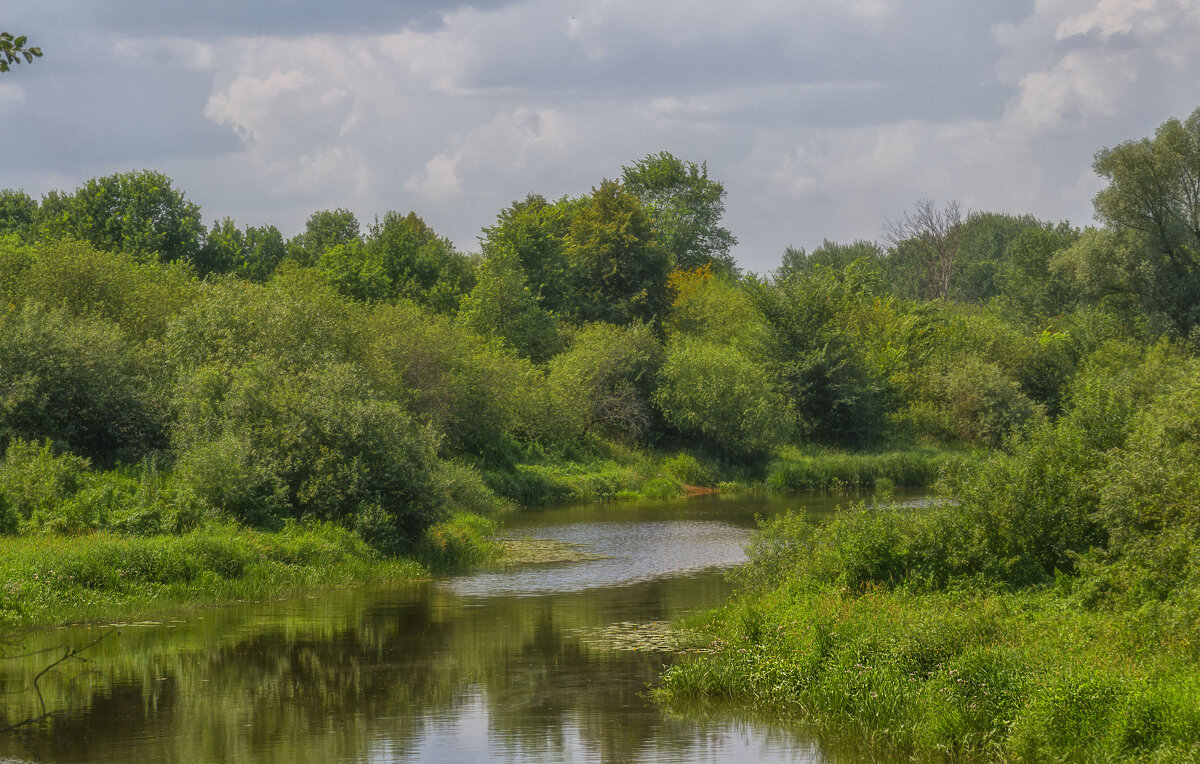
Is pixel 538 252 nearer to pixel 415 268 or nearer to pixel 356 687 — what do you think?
pixel 415 268

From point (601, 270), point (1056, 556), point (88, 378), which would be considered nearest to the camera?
point (1056, 556)

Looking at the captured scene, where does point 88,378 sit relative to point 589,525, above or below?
above

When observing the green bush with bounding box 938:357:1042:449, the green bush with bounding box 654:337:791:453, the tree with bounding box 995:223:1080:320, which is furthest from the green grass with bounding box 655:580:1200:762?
the tree with bounding box 995:223:1080:320

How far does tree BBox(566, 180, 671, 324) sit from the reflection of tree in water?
45.5 m

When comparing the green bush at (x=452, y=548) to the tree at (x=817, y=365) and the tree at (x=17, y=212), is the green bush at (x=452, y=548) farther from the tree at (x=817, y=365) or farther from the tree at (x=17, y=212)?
the tree at (x=17, y=212)

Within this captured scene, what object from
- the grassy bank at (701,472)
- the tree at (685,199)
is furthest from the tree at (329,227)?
the grassy bank at (701,472)

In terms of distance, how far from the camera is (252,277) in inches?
2484

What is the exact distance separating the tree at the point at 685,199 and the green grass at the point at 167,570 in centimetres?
6929

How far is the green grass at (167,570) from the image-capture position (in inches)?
778

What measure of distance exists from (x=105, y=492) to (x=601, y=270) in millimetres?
45464

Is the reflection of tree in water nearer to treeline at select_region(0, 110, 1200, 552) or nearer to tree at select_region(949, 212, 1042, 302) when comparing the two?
treeline at select_region(0, 110, 1200, 552)

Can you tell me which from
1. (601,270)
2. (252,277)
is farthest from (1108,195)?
(252,277)

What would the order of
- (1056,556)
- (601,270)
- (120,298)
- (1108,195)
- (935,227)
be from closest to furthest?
(1056,556) → (120,298) → (1108,195) → (601,270) → (935,227)

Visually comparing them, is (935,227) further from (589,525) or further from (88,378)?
(88,378)
